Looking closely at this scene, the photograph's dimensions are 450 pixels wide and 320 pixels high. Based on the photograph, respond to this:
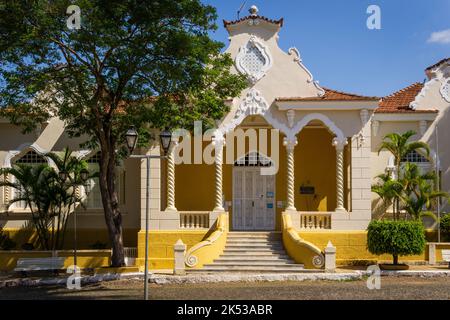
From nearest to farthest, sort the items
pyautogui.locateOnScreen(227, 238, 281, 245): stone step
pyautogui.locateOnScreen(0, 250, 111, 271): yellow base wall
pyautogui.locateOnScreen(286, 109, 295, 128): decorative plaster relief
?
pyautogui.locateOnScreen(0, 250, 111, 271): yellow base wall → pyautogui.locateOnScreen(227, 238, 281, 245): stone step → pyautogui.locateOnScreen(286, 109, 295, 128): decorative plaster relief

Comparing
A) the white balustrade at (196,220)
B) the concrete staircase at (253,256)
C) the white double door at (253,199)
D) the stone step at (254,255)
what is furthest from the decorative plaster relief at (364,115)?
the white balustrade at (196,220)

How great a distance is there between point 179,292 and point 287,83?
8.79 m

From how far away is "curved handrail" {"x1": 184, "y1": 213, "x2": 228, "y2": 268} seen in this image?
18047 millimetres

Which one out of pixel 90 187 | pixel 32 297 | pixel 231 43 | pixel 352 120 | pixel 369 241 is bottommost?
pixel 32 297

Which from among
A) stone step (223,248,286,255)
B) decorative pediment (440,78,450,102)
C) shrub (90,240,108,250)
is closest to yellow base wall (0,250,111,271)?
shrub (90,240,108,250)

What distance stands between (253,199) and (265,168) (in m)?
1.25

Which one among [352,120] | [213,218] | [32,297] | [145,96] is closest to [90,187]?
[213,218]

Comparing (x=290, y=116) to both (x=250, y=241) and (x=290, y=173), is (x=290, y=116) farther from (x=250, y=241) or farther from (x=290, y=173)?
(x=250, y=241)

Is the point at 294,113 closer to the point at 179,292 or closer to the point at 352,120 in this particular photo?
the point at 352,120

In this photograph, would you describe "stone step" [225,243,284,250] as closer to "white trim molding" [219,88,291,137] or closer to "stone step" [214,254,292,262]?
"stone step" [214,254,292,262]

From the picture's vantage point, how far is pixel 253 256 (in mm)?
19109

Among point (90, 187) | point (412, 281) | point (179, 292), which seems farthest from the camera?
point (90, 187)

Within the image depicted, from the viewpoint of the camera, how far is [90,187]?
912 inches

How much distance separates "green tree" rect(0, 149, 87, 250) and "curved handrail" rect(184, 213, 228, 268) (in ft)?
15.7
